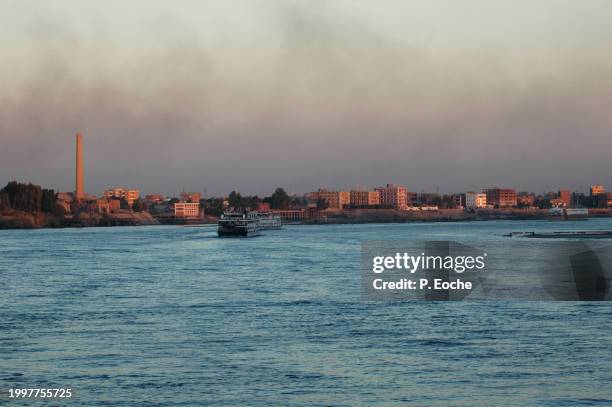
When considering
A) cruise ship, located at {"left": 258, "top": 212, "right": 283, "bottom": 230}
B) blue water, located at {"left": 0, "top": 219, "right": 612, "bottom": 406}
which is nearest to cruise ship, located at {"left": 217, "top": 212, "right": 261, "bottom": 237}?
cruise ship, located at {"left": 258, "top": 212, "right": 283, "bottom": 230}

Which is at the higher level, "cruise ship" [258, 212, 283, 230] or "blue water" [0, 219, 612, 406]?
"cruise ship" [258, 212, 283, 230]

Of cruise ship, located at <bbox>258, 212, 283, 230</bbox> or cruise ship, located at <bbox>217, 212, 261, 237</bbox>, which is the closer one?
cruise ship, located at <bbox>217, 212, 261, 237</bbox>

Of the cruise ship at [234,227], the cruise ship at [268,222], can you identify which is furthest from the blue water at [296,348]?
the cruise ship at [268,222]

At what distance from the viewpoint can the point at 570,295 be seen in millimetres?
37625

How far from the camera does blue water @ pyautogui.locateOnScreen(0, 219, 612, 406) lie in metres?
18.7

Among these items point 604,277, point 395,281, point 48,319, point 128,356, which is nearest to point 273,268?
point 395,281

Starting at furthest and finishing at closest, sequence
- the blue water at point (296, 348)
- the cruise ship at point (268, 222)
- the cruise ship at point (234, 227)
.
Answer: the cruise ship at point (268, 222) < the cruise ship at point (234, 227) < the blue water at point (296, 348)

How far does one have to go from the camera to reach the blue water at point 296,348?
18703mm

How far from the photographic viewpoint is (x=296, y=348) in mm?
23781

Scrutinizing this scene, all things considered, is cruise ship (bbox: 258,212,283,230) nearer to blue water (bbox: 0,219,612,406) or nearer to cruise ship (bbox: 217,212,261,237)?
cruise ship (bbox: 217,212,261,237)

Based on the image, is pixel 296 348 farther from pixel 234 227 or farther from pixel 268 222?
pixel 268 222

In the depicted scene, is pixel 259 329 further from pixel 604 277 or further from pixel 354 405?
pixel 604 277

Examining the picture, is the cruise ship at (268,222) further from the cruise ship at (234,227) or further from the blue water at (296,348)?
the blue water at (296,348)

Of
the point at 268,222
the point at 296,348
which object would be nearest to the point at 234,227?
the point at 268,222
